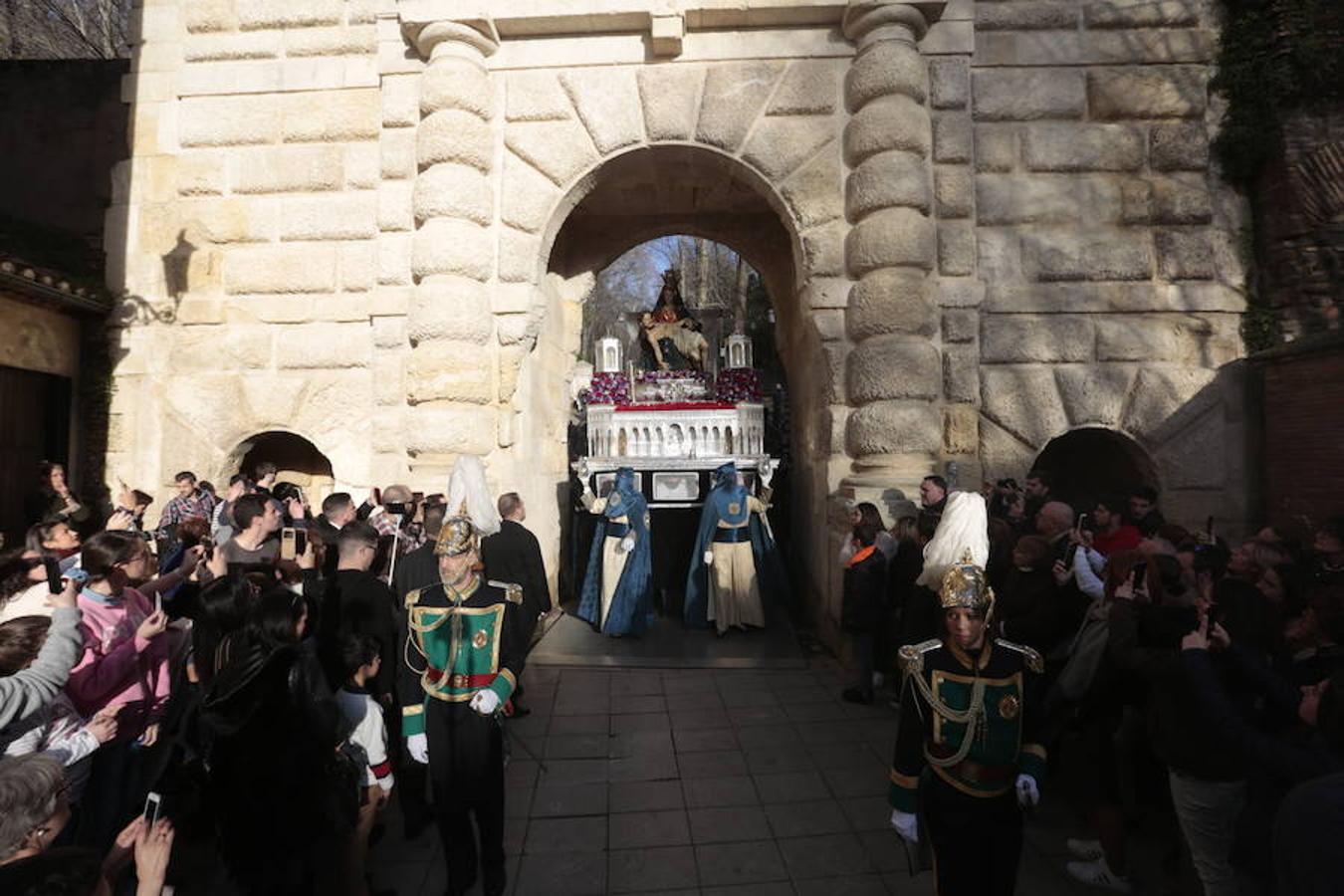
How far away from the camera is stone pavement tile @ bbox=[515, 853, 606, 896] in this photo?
11.1 ft

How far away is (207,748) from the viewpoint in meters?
2.48

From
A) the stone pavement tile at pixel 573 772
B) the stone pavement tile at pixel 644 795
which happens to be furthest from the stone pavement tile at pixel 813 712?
the stone pavement tile at pixel 644 795

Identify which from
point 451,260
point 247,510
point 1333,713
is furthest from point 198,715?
point 451,260

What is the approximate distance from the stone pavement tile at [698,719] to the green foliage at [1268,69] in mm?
7862

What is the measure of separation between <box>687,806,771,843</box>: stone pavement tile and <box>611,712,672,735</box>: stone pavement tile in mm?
1251

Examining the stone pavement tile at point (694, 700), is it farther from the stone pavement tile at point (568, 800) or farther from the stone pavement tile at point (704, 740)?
the stone pavement tile at point (568, 800)

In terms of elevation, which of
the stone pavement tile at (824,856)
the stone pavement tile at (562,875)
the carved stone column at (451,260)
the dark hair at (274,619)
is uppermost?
the carved stone column at (451,260)

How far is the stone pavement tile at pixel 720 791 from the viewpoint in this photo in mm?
4176

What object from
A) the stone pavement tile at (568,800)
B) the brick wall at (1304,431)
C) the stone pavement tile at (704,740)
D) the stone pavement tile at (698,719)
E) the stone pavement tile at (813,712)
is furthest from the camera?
the brick wall at (1304,431)

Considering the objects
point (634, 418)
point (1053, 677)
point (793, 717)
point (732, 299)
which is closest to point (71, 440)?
point (634, 418)

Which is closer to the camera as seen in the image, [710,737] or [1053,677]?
[1053,677]

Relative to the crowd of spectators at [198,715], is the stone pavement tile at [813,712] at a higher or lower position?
lower

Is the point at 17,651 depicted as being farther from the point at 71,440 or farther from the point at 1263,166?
the point at 1263,166

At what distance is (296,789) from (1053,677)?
159 inches
